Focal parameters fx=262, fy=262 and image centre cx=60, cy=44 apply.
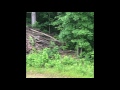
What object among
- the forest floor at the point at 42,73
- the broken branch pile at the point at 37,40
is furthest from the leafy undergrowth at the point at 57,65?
the broken branch pile at the point at 37,40

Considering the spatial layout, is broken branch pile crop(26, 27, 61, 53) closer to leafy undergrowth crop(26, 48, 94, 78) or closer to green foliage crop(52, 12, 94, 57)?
leafy undergrowth crop(26, 48, 94, 78)

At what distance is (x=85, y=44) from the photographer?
9594mm

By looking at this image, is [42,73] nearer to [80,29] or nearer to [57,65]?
[57,65]

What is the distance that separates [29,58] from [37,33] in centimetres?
206

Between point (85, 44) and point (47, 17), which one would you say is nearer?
point (85, 44)

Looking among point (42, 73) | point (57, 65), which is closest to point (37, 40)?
point (57, 65)

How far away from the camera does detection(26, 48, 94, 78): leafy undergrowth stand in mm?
8188

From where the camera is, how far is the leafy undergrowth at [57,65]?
8.19 meters

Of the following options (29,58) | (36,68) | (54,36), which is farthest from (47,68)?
(54,36)

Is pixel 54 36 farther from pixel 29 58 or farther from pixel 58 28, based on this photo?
pixel 29 58

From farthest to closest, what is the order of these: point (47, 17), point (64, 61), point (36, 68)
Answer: point (47, 17) → point (64, 61) → point (36, 68)

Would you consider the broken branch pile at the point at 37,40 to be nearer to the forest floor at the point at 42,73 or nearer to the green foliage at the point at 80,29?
the green foliage at the point at 80,29

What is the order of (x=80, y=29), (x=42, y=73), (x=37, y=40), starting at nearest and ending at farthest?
(x=42, y=73) < (x=80, y=29) < (x=37, y=40)

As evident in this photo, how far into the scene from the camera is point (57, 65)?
870 cm
